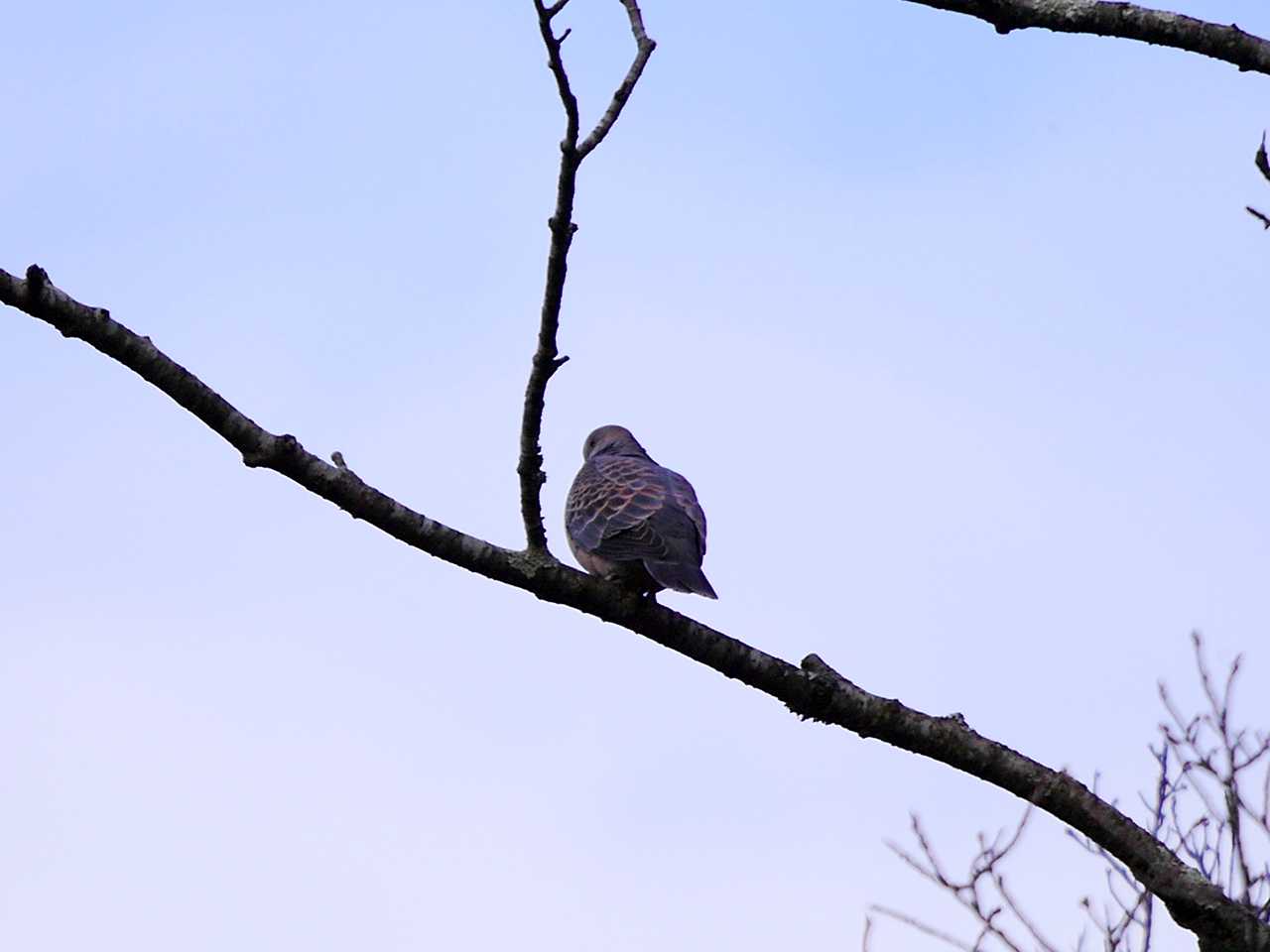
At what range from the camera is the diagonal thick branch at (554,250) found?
289cm

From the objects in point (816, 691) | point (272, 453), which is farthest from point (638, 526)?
point (272, 453)

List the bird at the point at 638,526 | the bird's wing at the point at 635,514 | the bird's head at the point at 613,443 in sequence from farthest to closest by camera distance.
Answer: the bird's head at the point at 613,443, the bird's wing at the point at 635,514, the bird at the point at 638,526

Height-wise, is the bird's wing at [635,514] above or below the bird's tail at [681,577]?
above

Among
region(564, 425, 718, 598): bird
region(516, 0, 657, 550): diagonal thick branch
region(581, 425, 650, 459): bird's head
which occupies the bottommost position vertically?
region(516, 0, 657, 550): diagonal thick branch

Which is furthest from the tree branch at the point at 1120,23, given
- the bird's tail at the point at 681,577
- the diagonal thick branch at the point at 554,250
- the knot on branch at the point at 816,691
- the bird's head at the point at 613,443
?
the bird's head at the point at 613,443

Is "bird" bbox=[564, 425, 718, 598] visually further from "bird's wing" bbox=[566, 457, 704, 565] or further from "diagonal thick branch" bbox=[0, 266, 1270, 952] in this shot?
"diagonal thick branch" bbox=[0, 266, 1270, 952]

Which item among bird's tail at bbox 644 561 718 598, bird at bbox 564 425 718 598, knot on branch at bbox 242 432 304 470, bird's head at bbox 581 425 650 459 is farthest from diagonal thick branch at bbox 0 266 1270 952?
bird's head at bbox 581 425 650 459

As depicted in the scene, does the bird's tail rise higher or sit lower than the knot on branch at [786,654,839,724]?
higher

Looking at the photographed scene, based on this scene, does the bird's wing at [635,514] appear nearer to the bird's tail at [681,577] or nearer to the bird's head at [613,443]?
the bird's tail at [681,577]

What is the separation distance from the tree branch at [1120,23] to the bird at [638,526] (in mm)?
1913

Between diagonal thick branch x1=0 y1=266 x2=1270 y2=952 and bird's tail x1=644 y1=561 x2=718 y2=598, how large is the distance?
1104mm

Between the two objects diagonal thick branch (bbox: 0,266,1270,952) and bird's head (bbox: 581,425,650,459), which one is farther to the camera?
bird's head (bbox: 581,425,650,459)

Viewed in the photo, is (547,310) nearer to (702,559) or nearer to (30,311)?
(30,311)

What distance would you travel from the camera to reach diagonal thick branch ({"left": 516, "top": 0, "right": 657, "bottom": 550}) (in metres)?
2.89
